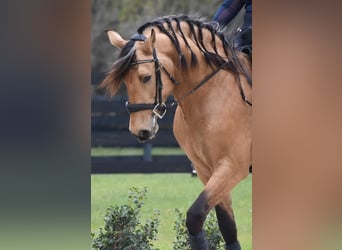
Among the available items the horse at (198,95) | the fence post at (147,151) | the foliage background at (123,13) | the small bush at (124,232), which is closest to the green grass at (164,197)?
the fence post at (147,151)

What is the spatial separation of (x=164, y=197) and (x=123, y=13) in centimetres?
423

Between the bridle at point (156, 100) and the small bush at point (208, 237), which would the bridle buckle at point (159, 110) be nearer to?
the bridle at point (156, 100)

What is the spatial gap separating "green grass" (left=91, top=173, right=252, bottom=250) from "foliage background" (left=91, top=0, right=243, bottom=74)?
2269 millimetres

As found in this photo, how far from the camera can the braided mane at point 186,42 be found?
13.1 ft

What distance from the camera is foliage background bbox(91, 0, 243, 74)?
11.3 m

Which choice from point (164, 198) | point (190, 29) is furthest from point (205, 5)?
point (190, 29)

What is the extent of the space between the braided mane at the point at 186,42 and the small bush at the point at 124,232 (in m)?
0.93

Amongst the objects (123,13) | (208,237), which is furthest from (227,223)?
(123,13)

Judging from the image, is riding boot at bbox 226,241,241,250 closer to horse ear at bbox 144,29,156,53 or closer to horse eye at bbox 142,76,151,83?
horse eye at bbox 142,76,151,83
